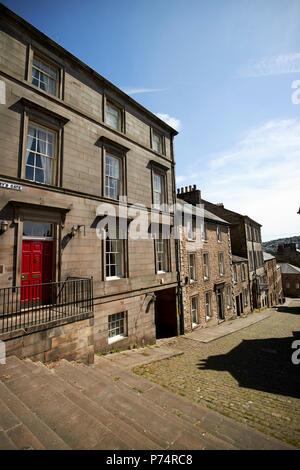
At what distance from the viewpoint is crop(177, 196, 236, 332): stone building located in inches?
632

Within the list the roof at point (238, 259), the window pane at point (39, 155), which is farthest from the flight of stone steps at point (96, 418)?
the roof at point (238, 259)

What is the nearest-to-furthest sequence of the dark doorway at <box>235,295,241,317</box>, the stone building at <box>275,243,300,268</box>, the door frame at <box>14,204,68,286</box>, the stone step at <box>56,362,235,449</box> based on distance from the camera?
the stone step at <box>56,362,235,449</box>, the door frame at <box>14,204,68,286</box>, the dark doorway at <box>235,295,241,317</box>, the stone building at <box>275,243,300,268</box>

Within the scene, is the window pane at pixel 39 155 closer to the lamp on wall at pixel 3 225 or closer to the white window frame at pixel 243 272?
the lamp on wall at pixel 3 225

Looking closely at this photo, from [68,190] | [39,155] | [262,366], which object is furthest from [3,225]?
[262,366]

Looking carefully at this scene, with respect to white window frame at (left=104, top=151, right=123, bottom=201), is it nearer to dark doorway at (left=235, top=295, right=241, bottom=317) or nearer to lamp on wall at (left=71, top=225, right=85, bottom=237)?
lamp on wall at (left=71, top=225, right=85, bottom=237)

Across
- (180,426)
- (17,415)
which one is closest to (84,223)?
(17,415)

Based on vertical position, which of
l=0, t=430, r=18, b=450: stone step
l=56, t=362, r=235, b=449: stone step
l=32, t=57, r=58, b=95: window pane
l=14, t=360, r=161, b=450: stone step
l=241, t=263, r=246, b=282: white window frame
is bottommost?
l=56, t=362, r=235, b=449: stone step

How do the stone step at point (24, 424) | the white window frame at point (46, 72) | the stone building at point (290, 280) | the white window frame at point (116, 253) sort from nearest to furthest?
the stone step at point (24, 424)
the white window frame at point (46, 72)
the white window frame at point (116, 253)
the stone building at point (290, 280)

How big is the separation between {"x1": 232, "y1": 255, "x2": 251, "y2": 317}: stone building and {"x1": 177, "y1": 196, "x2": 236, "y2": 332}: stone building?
227 centimetres

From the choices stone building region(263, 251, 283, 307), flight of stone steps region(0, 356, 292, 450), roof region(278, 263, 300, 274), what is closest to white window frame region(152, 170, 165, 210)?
flight of stone steps region(0, 356, 292, 450)

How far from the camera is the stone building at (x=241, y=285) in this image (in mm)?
24631

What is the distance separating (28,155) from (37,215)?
95.6 inches

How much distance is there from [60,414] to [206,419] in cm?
316
